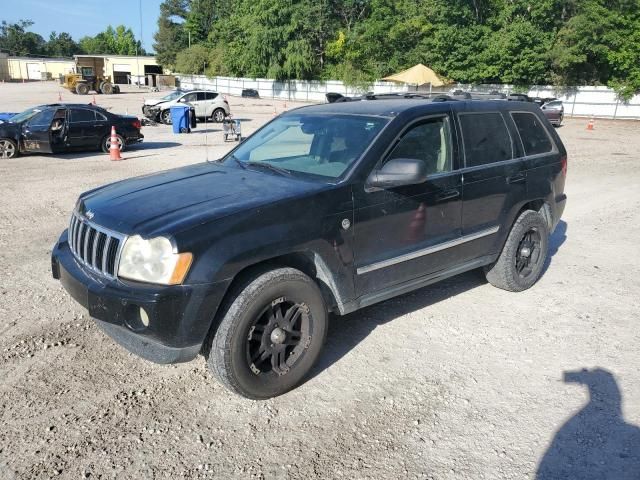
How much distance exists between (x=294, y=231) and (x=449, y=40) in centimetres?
4640

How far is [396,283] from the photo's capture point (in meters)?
3.93

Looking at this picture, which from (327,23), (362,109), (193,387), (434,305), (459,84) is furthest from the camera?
(327,23)

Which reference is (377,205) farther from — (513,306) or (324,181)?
(513,306)

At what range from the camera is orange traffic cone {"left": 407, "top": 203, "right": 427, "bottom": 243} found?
391cm

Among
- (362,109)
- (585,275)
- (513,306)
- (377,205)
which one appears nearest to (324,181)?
(377,205)

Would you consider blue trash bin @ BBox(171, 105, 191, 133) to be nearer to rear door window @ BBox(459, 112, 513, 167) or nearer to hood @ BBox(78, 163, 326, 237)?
hood @ BBox(78, 163, 326, 237)

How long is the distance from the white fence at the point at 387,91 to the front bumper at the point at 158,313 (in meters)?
36.9

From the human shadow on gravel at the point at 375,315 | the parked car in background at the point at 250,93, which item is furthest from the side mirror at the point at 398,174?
the parked car in background at the point at 250,93

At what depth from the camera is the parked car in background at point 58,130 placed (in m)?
13.5

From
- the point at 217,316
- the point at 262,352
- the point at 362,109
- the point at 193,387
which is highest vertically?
the point at 362,109

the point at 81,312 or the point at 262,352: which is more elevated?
the point at 262,352

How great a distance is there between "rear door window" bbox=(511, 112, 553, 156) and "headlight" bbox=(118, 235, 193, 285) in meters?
3.59

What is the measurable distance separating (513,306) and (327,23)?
55.6 m

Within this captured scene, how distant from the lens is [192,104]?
1004 inches
